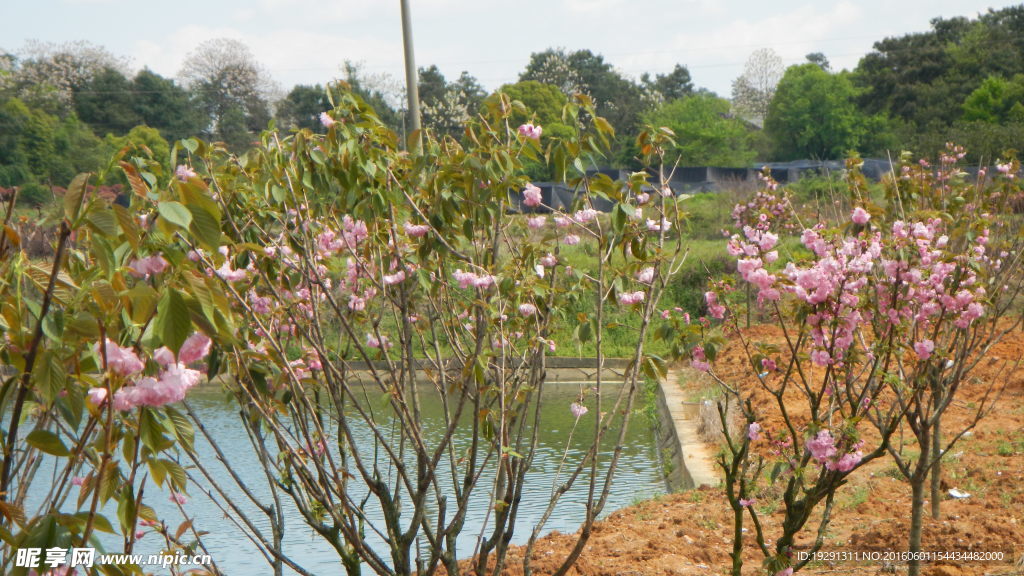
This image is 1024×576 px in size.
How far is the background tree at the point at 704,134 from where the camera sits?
123 ft

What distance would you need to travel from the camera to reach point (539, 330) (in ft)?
10.7

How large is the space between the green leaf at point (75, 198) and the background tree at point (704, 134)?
117 ft

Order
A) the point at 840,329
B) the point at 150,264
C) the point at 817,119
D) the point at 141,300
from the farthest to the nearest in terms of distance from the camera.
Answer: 1. the point at 817,119
2. the point at 840,329
3. the point at 150,264
4. the point at 141,300

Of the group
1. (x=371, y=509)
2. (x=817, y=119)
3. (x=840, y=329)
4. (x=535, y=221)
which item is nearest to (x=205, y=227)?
(x=840, y=329)

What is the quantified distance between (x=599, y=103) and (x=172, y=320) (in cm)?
5081

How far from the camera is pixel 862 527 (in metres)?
4.58

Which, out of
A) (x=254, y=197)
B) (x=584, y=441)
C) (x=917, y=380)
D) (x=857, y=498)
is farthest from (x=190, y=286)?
(x=584, y=441)

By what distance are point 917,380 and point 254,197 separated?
8.26 ft

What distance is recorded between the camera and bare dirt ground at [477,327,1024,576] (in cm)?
395

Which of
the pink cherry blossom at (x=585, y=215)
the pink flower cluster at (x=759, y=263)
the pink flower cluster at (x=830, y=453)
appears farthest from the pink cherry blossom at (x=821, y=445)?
the pink cherry blossom at (x=585, y=215)

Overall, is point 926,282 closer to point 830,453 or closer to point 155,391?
point 830,453

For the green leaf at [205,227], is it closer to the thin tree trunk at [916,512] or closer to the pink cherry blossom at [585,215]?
the pink cherry blossom at [585,215]

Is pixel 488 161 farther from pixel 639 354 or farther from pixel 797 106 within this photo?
pixel 797 106

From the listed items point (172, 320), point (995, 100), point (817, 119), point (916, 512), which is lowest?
point (916, 512)
